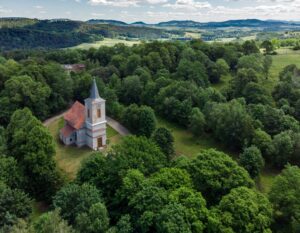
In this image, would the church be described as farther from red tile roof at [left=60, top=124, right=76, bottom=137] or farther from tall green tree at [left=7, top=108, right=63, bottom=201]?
tall green tree at [left=7, top=108, right=63, bottom=201]

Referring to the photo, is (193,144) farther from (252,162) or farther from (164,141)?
(252,162)

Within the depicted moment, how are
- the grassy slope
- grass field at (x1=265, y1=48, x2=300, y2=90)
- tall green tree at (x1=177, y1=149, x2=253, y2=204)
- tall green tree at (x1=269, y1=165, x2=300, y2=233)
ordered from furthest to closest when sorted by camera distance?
grass field at (x1=265, y1=48, x2=300, y2=90) < the grassy slope < tall green tree at (x1=177, y1=149, x2=253, y2=204) < tall green tree at (x1=269, y1=165, x2=300, y2=233)

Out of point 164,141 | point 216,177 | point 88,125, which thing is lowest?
point 164,141

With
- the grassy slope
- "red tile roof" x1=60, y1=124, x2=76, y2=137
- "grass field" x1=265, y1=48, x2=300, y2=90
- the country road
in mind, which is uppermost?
"grass field" x1=265, y1=48, x2=300, y2=90

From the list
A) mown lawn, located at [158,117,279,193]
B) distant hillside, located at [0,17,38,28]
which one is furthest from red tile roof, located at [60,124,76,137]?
distant hillside, located at [0,17,38,28]

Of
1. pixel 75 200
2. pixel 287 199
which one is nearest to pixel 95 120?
pixel 75 200

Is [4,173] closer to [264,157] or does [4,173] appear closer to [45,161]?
[45,161]

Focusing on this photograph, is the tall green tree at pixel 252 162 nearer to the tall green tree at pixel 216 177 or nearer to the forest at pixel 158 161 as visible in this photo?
the forest at pixel 158 161
